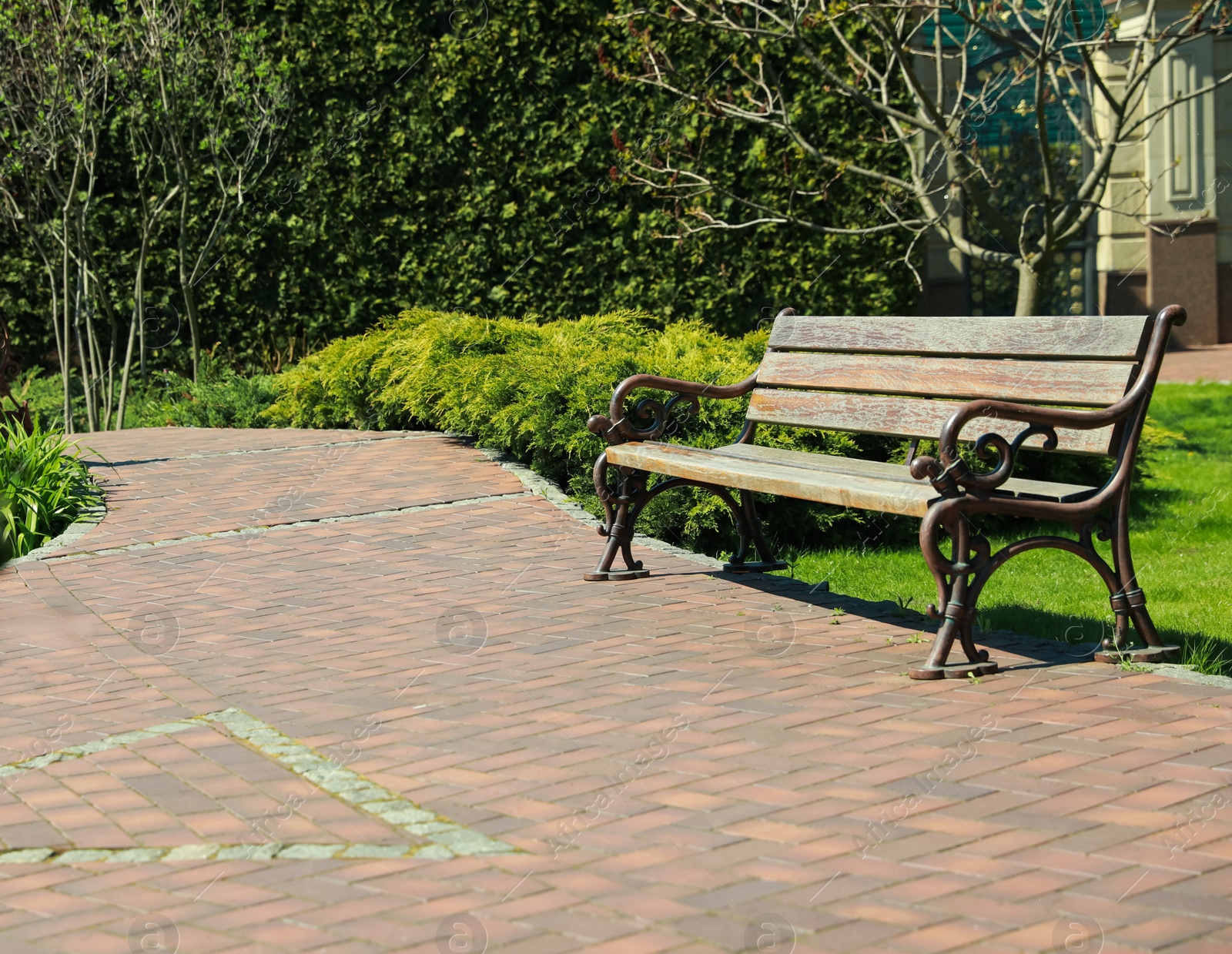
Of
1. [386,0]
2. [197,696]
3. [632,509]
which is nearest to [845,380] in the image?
[632,509]

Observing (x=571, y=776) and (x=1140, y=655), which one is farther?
(x=1140, y=655)

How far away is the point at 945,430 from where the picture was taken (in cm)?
438

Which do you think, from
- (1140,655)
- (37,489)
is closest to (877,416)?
(1140,655)

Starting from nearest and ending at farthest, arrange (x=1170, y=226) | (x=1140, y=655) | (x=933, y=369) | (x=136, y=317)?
(x=1140, y=655) → (x=933, y=369) → (x=136, y=317) → (x=1170, y=226)

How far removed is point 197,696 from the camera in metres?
4.57

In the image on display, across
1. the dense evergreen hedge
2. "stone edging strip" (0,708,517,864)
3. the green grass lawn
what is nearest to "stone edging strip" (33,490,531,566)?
the green grass lawn

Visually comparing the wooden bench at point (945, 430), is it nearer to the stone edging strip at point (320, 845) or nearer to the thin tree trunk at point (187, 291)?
the stone edging strip at point (320, 845)

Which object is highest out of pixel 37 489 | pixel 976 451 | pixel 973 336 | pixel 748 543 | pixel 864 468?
pixel 973 336

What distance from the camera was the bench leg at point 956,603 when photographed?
4422 millimetres

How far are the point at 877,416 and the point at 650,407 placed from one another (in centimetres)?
116

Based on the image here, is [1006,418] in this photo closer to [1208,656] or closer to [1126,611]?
[1126,611]

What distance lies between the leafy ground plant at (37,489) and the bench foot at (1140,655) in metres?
5.54

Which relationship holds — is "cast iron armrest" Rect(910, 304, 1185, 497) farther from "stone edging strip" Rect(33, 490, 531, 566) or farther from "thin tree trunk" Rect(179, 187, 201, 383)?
"thin tree trunk" Rect(179, 187, 201, 383)

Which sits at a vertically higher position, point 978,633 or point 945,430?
point 945,430
